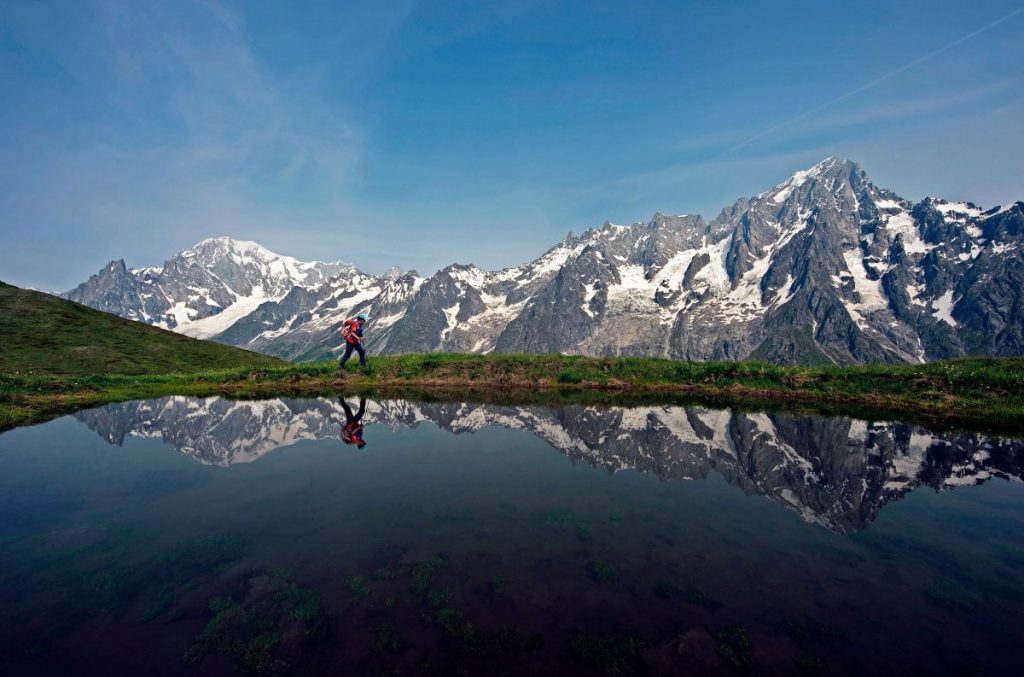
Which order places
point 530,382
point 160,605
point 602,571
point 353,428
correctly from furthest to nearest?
point 530,382 → point 353,428 → point 602,571 → point 160,605

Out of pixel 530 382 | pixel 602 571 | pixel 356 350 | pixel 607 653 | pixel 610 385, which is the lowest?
pixel 607 653

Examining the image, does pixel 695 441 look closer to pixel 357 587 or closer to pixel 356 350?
pixel 357 587

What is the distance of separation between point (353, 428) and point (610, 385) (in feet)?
62.1

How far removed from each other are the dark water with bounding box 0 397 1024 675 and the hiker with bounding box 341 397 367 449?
48cm

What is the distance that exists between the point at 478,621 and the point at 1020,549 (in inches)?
468

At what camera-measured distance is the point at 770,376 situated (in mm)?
31766

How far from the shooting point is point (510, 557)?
9234mm

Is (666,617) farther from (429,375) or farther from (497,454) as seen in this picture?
(429,375)

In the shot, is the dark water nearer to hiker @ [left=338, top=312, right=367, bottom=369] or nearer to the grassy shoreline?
the grassy shoreline

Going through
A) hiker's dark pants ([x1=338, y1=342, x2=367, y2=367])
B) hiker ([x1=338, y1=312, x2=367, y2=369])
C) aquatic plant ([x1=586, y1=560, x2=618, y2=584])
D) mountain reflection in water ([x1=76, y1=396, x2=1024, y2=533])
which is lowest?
aquatic plant ([x1=586, y1=560, x2=618, y2=584])

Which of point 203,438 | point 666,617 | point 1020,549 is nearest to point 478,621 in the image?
point 666,617

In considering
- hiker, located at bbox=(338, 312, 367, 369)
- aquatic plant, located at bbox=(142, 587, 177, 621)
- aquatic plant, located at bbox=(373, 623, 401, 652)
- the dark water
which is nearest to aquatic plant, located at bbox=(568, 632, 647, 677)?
the dark water

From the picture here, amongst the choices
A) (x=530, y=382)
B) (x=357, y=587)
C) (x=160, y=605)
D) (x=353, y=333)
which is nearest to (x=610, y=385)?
(x=530, y=382)

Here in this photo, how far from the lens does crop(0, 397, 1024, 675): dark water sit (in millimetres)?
6598
